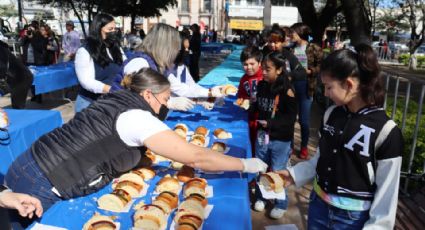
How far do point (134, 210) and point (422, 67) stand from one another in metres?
22.9

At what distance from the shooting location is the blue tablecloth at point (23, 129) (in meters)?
2.93

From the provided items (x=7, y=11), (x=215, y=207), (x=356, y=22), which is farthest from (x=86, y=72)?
(x=7, y=11)

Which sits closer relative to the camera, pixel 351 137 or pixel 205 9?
pixel 351 137

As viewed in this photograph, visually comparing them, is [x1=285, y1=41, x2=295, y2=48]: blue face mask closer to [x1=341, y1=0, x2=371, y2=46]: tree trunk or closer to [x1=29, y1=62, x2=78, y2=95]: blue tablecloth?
[x1=341, y1=0, x2=371, y2=46]: tree trunk

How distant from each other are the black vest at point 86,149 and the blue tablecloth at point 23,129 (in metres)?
1.38

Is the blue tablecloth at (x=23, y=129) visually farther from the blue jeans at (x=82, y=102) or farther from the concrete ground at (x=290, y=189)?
the concrete ground at (x=290, y=189)

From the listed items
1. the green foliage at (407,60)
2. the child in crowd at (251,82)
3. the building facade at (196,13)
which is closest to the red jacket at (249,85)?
the child in crowd at (251,82)

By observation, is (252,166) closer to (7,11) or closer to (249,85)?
(249,85)

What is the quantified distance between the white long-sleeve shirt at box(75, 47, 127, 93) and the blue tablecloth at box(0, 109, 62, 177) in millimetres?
625

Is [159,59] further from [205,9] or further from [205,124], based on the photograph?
[205,9]

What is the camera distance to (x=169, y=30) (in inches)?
112

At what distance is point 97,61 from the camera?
133 inches

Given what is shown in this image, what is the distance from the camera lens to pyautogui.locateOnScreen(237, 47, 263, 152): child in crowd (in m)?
3.53

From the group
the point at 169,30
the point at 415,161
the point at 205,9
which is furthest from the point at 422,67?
the point at 205,9
